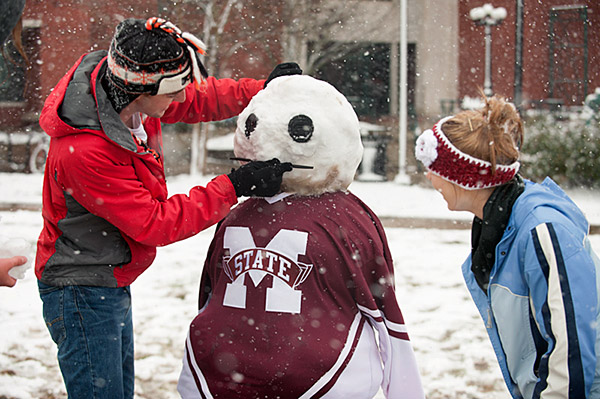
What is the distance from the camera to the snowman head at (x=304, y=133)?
232cm

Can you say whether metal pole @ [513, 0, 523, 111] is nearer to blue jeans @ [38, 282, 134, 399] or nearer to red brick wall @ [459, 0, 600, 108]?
red brick wall @ [459, 0, 600, 108]

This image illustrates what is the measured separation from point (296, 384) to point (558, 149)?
10.3 m

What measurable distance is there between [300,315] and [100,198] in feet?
2.76

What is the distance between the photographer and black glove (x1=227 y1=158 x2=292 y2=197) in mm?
2164

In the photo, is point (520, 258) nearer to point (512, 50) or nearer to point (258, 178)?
point (258, 178)

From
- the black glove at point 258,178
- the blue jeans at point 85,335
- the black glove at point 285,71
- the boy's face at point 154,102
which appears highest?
the black glove at point 285,71

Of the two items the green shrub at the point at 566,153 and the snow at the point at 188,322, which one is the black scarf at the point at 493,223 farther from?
the green shrub at the point at 566,153

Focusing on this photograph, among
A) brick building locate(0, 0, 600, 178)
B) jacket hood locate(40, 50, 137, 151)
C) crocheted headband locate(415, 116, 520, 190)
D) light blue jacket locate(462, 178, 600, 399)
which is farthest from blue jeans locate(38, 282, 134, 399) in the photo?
brick building locate(0, 0, 600, 178)

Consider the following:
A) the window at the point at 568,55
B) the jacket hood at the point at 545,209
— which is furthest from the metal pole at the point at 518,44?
the jacket hood at the point at 545,209

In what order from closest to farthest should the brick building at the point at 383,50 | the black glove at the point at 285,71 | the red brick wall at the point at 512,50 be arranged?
the black glove at the point at 285,71, the brick building at the point at 383,50, the red brick wall at the point at 512,50

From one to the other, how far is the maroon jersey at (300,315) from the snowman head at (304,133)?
11cm

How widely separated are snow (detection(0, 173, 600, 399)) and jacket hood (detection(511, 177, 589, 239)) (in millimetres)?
1731

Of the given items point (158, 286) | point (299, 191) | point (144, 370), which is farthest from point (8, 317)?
point (299, 191)

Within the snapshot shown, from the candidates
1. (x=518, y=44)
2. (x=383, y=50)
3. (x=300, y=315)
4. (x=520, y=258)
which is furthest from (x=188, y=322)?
(x=383, y=50)
